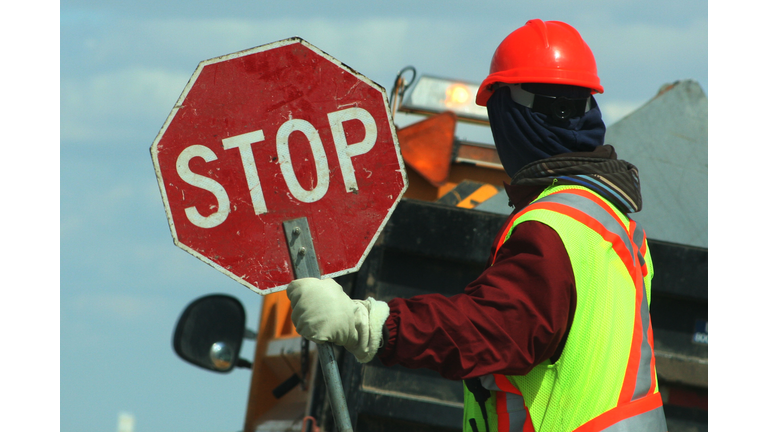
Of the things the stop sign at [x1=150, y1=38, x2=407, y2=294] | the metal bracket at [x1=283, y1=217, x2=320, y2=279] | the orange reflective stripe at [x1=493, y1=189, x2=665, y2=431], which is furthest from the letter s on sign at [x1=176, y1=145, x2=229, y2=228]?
the orange reflective stripe at [x1=493, y1=189, x2=665, y2=431]

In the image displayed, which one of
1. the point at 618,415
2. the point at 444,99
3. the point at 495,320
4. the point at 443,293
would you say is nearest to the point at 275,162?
the point at 495,320

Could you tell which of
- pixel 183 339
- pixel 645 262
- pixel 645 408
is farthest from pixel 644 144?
pixel 183 339

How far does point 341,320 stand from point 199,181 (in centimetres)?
54

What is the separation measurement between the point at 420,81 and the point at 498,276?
3.28 m

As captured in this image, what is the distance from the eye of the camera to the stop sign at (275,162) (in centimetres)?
206

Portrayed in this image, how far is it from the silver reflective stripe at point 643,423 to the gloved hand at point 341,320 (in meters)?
0.60

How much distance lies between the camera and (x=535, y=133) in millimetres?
2186

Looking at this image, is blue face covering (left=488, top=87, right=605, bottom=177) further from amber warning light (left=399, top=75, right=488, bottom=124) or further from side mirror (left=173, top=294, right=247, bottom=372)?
amber warning light (left=399, top=75, right=488, bottom=124)

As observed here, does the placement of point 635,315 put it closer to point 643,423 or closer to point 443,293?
point 643,423

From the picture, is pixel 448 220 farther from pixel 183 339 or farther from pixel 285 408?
pixel 285 408

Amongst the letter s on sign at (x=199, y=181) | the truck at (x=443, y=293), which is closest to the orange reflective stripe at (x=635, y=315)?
the letter s on sign at (x=199, y=181)

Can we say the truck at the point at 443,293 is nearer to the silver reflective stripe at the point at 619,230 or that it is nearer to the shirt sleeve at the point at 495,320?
the silver reflective stripe at the point at 619,230

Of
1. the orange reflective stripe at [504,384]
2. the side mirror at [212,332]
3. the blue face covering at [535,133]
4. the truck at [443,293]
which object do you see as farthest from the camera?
the truck at [443,293]

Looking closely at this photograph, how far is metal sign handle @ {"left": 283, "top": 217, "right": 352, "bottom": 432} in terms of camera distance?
2006 mm
